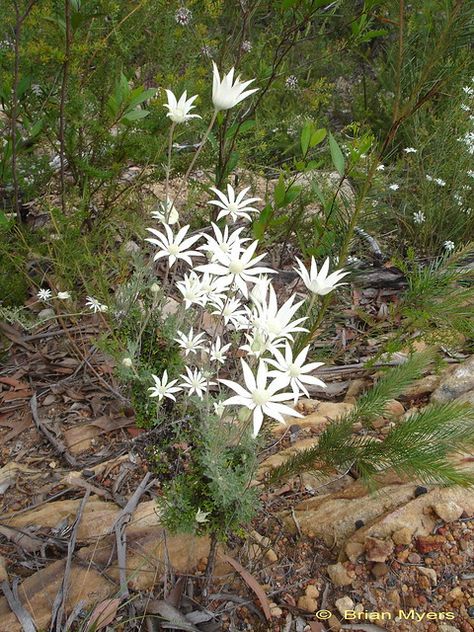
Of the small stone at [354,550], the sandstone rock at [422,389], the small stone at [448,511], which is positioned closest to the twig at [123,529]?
the small stone at [354,550]

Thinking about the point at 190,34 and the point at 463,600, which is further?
the point at 190,34

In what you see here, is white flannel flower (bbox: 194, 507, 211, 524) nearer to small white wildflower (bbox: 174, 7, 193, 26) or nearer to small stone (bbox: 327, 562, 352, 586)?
small stone (bbox: 327, 562, 352, 586)

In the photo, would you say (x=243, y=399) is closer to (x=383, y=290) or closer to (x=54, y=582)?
(x=54, y=582)

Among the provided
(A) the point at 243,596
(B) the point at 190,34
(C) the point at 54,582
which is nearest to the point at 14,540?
(C) the point at 54,582

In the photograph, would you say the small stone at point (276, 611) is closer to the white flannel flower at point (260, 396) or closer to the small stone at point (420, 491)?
the small stone at point (420, 491)

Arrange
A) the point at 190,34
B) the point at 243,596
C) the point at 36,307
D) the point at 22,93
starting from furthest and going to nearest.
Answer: the point at 190,34 < the point at 36,307 < the point at 22,93 < the point at 243,596

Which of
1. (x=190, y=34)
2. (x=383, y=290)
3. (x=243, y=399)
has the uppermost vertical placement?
(x=190, y=34)

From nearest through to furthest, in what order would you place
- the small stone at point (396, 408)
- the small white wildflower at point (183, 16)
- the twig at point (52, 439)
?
the twig at point (52, 439) → the small stone at point (396, 408) → the small white wildflower at point (183, 16)
